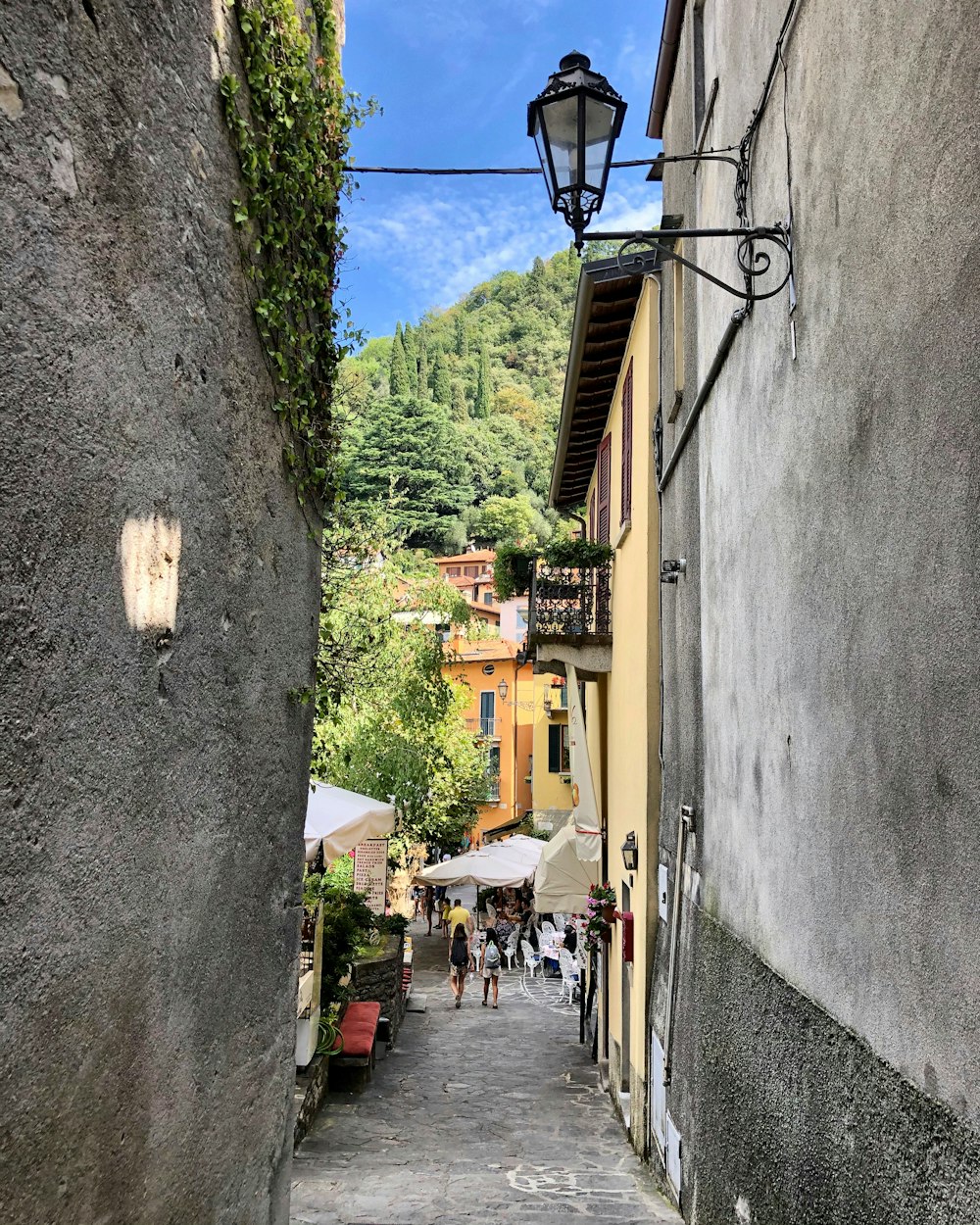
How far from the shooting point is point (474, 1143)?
10016 mm

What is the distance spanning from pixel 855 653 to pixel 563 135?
2.86m

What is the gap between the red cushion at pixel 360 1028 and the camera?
38.9 feet

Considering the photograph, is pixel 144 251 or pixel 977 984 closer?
pixel 977 984

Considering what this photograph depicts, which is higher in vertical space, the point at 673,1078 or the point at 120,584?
the point at 120,584

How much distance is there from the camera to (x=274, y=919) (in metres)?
4.82

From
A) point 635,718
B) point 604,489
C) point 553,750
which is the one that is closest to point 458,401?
point 553,750

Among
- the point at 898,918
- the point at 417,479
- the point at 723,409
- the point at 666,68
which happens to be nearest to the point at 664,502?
the point at 723,409

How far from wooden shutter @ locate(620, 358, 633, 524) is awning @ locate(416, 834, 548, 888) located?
33.3 ft

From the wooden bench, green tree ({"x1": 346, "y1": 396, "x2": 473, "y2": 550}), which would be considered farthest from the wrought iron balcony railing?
green tree ({"x1": 346, "y1": 396, "x2": 473, "y2": 550})

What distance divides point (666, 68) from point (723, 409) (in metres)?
5.30

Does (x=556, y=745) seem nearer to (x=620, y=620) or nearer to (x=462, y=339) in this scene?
(x=620, y=620)

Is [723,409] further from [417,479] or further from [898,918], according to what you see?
[417,479]

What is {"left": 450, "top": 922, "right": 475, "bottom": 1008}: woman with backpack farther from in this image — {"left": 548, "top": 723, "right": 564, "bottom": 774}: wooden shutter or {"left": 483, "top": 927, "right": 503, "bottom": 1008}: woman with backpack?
{"left": 548, "top": 723, "right": 564, "bottom": 774}: wooden shutter

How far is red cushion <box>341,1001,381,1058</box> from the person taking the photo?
11.8 m
